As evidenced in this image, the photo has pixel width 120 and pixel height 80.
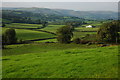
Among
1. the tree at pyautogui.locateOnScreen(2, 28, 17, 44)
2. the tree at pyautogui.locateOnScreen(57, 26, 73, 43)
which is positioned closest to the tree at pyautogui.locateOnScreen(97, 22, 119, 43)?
the tree at pyautogui.locateOnScreen(57, 26, 73, 43)

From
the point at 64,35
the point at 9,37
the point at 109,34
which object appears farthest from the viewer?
the point at 9,37

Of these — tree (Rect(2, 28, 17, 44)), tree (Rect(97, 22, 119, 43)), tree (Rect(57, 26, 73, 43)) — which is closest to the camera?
tree (Rect(97, 22, 119, 43))

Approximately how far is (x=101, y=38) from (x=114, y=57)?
192 ft

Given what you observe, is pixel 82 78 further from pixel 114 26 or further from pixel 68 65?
pixel 114 26

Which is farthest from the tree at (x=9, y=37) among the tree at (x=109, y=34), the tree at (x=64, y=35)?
the tree at (x=109, y=34)

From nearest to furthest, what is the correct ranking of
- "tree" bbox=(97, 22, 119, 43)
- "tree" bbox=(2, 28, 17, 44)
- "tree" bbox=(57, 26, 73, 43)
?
"tree" bbox=(97, 22, 119, 43) < "tree" bbox=(2, 28, 17, 44) < "tree" bbox=(57, 26, 73, 43)

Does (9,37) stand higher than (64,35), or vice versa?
(64,35)

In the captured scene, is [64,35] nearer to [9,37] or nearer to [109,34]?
[109,34]

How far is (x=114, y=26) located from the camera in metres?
74.8

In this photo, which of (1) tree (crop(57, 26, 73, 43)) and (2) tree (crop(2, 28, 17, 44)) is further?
(1) tree (crop(57, 26, 73, 43))

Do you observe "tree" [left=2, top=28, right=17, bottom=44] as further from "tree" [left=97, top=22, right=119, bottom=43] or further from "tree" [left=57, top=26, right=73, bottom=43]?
"tree" [left=97, top=22, right=119, bottom=43]

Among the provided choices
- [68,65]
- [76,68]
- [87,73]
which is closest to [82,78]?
[87,73]

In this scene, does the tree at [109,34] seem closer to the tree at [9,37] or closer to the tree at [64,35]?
the tree at [64,35]

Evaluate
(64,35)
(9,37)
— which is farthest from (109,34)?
(9,37)
